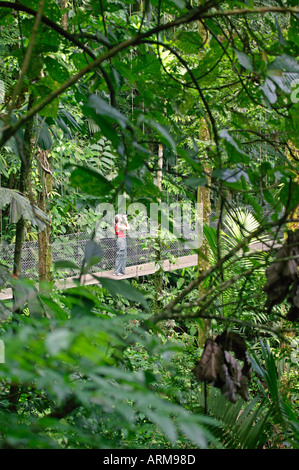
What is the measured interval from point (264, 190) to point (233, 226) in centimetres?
234

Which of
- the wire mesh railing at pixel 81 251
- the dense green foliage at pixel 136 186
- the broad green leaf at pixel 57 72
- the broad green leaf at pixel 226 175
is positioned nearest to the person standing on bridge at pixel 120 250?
the wire mesh railing at pixel 81 251

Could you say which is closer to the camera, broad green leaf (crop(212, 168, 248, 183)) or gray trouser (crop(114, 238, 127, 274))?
broad green leaf (crop(212, 168, 248, 183))

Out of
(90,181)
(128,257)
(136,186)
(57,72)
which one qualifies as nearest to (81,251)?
(128,257)

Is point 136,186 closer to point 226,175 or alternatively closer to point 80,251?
point 226,175

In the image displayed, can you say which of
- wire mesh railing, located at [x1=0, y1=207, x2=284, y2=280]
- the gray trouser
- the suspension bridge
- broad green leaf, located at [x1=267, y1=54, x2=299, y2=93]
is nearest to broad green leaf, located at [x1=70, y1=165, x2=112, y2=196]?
broad green leaf, located at [x1=267, y1=54, x2=299, y2=93]

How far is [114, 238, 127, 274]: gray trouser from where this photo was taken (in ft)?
19.7

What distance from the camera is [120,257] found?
6.09 meters

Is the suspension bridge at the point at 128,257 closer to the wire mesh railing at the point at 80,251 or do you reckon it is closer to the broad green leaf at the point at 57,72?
the wire mesh railing at the point at 80,251

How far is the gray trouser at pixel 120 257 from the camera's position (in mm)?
6000

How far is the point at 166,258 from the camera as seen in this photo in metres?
5.70

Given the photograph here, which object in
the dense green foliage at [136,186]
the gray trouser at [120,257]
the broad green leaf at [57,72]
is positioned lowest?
the gray trouser at [120,257]

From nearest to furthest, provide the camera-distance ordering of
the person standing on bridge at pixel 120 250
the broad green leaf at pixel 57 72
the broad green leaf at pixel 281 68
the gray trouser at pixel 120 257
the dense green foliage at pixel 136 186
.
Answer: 1. the dense green foliage at pixel 136 186
2. the broad green leaf at pixel 281 68
3. the broad green leaf at pixel 57 72
4. the person standing on bridge at pixel 120 250
5. the gray trouser at pixel 120 257

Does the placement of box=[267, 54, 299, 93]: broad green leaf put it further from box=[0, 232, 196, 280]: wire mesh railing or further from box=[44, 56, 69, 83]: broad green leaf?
box=[0, 232, 196, 280]: wire mesh railing
